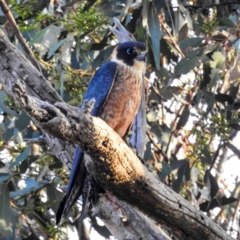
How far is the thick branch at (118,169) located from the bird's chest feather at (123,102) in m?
0.69

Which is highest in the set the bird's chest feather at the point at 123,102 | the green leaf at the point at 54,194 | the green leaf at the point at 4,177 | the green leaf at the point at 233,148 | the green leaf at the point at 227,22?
the green leaf at the point at 227,22

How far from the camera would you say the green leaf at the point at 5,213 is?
120 inches

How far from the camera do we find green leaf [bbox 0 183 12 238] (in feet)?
10.0

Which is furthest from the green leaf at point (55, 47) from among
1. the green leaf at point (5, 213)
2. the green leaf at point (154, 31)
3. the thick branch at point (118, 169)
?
the thick branch at point (118, 169)

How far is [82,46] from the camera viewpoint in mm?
3348

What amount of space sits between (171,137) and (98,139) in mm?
1641

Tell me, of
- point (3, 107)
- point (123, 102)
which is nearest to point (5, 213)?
point (3, 107)

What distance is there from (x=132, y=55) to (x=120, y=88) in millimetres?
232

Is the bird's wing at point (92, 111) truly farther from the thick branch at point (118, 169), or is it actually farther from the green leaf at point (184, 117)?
the green leaf at point (184, 117)

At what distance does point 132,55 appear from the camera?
304 centimetres

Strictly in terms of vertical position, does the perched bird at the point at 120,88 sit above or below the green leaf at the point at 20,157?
above

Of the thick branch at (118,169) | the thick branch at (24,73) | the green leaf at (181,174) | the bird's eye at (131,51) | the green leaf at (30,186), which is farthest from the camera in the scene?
the green leaf at (181,174)

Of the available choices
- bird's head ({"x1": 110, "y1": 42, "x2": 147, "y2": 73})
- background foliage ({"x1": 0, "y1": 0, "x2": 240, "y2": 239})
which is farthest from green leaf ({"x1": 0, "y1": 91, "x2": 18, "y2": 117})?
bird's head ({"x1": 110, "y1": 42, "x2": 147, "y2": 73})

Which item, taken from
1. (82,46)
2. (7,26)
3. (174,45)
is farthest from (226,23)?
(7,26)
